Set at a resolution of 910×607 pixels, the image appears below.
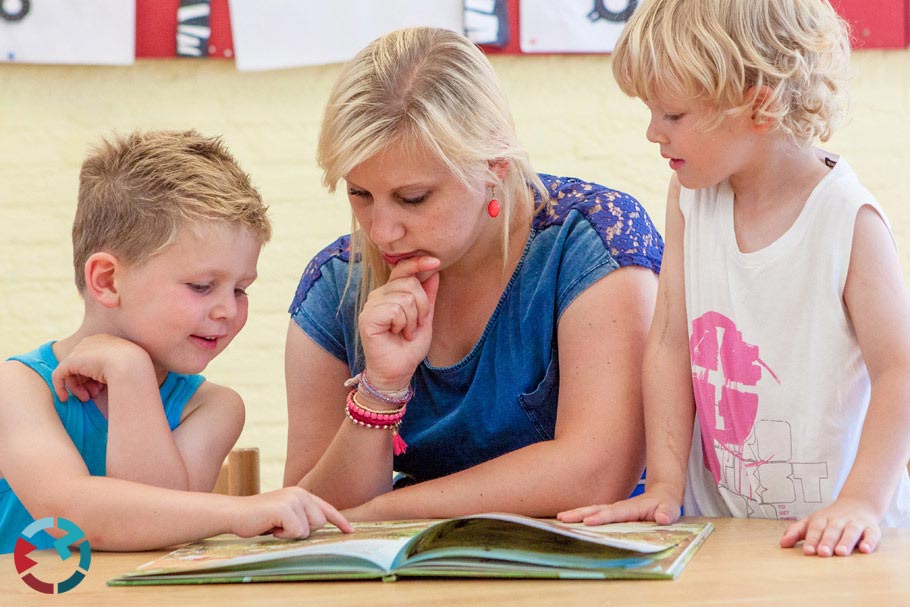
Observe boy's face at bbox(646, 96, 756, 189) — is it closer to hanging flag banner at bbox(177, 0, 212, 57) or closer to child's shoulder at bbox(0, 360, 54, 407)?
child's shoulder at bbox(0, 360, 54, 407)

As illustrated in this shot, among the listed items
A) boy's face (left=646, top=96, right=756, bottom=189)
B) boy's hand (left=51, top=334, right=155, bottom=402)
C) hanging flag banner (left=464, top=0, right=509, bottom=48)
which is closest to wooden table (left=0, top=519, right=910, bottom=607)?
boy's hand (left=51, top=334, right=155, bottom=402)

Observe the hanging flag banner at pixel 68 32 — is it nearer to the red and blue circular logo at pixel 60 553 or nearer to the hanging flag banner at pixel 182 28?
the hanging flag banner at pixel 182 28

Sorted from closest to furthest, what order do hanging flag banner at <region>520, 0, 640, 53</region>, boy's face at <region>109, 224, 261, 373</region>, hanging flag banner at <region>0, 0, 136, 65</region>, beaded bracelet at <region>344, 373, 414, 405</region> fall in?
boy's face at <region>109, 224, 261, 373</region>
beaded bracelet at <region>344, 373, 414, 405</region>
hanging flag banner at <region>0, 0, 136, 65</region>
hanging flag banner at <region>520, 0, 640, 53</region>

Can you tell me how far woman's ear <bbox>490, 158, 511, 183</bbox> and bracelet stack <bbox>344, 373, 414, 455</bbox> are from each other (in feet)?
0.92

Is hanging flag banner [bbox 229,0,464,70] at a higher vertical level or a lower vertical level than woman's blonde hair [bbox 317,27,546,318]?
higher

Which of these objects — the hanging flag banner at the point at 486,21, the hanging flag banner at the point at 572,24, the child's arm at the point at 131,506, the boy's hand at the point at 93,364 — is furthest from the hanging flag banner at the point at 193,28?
the child's arm at the point at 131,506

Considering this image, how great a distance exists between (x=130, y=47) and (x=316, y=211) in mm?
486

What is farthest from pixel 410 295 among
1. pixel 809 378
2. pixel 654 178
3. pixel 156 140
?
pixel 654 178

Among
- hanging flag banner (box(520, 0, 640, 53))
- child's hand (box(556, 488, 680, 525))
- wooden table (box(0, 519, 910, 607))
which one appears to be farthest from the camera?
hanging flag banner (box(520, 0, 640, 53))

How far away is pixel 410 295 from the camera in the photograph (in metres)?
1.27

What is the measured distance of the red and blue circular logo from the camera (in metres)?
0.83

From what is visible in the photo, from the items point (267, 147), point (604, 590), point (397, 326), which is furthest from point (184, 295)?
point (267, 147)

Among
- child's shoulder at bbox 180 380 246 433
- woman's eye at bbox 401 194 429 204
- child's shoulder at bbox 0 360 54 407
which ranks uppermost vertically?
woman's eye at bbox 401 194 429 204

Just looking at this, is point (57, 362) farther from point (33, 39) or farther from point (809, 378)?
point (33, 39)
